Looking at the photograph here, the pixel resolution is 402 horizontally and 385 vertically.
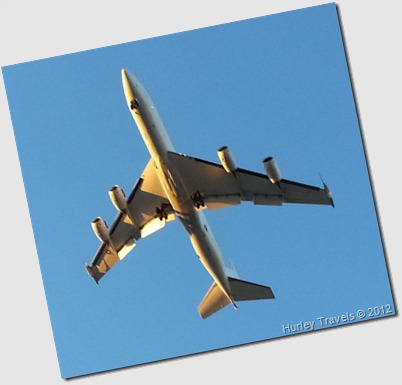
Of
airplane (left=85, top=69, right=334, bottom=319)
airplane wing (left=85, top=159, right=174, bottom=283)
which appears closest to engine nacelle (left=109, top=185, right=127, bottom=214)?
airplane (left=85, top=69, right=334, bottom=319)

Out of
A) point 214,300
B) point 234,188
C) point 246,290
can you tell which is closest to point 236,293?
point 246,290

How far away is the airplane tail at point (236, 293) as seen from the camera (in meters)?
22.4

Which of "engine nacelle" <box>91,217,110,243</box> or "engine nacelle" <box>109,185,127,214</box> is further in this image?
"engine nacelle" <box>91,217,110,243</box>

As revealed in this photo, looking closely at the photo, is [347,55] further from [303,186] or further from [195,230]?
[195,230]

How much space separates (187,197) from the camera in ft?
69.4

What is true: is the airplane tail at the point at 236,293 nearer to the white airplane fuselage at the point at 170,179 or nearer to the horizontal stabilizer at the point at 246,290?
the horizontal stabilizer at the point at 246,290

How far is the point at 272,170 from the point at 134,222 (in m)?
5.05

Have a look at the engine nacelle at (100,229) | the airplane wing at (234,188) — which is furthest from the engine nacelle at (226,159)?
the engine nacelle at (100,229)

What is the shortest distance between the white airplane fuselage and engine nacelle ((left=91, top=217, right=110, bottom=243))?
1.97 m

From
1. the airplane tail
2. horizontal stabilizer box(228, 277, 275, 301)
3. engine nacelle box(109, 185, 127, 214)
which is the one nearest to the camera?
engine nacelle box(109, 185, 127, 214)

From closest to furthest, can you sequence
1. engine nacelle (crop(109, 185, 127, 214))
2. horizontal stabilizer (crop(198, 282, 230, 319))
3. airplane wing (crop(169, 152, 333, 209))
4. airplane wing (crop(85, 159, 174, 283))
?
airplane wing (crop(169, 152, 333, 209)) → engine nacelle (crop(109, 185, 127, 214)) → horizontal stabilizer (crop(198, 282, 230, 319)) → airplane wing (crop(85, 159, 174, 283))

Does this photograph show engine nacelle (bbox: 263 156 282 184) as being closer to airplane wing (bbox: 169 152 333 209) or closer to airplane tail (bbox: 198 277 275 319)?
airplane wing (bbox: 169 152 333 209)

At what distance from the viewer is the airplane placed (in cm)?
2002

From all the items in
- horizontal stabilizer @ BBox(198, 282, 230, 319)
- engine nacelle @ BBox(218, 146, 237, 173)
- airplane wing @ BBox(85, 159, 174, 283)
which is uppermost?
engine nacelle @ BBox(218, 146, 237, 173)
